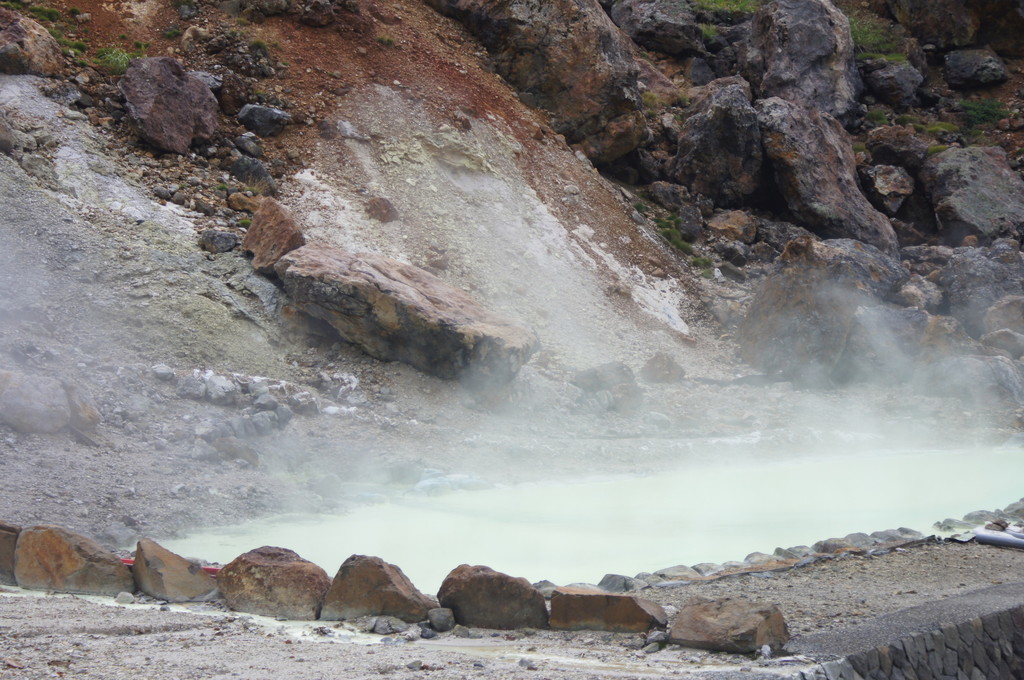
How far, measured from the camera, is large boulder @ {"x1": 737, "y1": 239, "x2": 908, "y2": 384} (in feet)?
59.7

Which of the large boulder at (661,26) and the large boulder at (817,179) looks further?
the large boulder at (661,26)

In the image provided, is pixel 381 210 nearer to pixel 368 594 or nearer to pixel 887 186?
pixel 368 594

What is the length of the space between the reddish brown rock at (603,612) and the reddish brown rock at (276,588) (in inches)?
62.1

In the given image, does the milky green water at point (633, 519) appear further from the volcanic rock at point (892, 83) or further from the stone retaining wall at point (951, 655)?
the volcanic rock at point (892, 83)

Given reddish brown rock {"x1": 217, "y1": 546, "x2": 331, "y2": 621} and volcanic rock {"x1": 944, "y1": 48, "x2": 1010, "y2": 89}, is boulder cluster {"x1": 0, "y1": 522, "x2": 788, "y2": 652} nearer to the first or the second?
reddish brown rock {"x1": 217, "y1": 546, "x2": 331, "y2": 621}

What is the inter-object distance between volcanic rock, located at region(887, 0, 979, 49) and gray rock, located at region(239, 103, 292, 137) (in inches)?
1122

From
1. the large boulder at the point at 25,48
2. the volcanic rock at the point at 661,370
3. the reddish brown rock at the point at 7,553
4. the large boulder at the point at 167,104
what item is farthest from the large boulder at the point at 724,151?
the reddish brown rock at the point at 7,553

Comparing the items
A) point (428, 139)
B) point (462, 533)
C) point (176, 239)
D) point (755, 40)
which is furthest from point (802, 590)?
point (755, 40)

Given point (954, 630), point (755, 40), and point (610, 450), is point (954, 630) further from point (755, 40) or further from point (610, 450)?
point (755, 40)

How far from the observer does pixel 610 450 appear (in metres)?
13.5

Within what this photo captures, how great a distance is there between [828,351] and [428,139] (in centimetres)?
929

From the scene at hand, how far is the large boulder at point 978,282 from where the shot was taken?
70.2 feet

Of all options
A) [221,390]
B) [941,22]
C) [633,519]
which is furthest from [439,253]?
[941,22]

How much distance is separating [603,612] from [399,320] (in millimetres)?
8716
